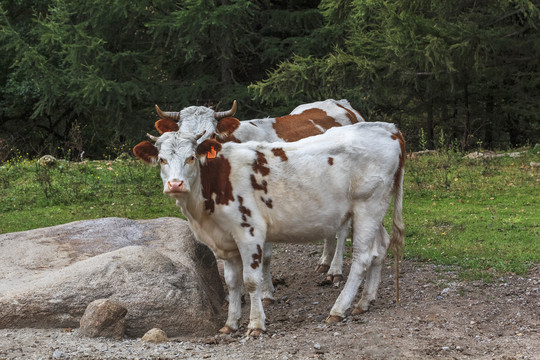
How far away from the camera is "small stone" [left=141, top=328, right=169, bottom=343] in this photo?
7430mm

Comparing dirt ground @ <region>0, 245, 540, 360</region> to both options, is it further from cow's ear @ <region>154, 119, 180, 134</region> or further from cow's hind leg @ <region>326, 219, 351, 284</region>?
cow's ear @ <region>154, 119, 180, 134</region>

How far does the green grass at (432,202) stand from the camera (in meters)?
10.7

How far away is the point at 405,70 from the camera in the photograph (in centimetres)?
2100

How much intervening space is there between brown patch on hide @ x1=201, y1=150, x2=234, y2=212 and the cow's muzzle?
69 cm

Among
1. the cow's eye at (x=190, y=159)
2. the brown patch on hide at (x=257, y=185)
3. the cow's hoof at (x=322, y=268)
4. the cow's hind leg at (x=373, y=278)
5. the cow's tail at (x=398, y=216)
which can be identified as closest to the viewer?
the cow's eye at (x=190, y=159)

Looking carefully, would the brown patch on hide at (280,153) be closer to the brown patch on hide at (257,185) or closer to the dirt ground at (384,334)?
the brown patch on hide at (257,185)

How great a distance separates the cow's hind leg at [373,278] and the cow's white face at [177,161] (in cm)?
246

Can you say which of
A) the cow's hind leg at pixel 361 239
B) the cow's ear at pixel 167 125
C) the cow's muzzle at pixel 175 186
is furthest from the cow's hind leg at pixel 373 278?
the cow's ear at pixel 167 125

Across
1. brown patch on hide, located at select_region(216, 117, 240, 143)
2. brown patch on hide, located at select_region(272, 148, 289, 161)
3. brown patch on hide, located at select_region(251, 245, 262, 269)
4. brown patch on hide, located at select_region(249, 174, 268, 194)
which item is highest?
brown patch on hide, located at select_region(216, 117, 240, 143)

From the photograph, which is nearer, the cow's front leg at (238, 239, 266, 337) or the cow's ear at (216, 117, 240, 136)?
the cow's front leg at (238, 239, 266, 337)

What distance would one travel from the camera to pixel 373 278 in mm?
8578

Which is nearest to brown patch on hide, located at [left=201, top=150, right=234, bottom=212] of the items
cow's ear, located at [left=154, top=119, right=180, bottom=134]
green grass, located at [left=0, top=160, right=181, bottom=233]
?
cow's ear, located at [left=154, top=119, right=180, bottom=134]

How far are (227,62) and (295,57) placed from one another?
9.09 feet

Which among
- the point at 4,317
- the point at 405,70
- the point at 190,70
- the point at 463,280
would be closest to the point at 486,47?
the point at 405,70
